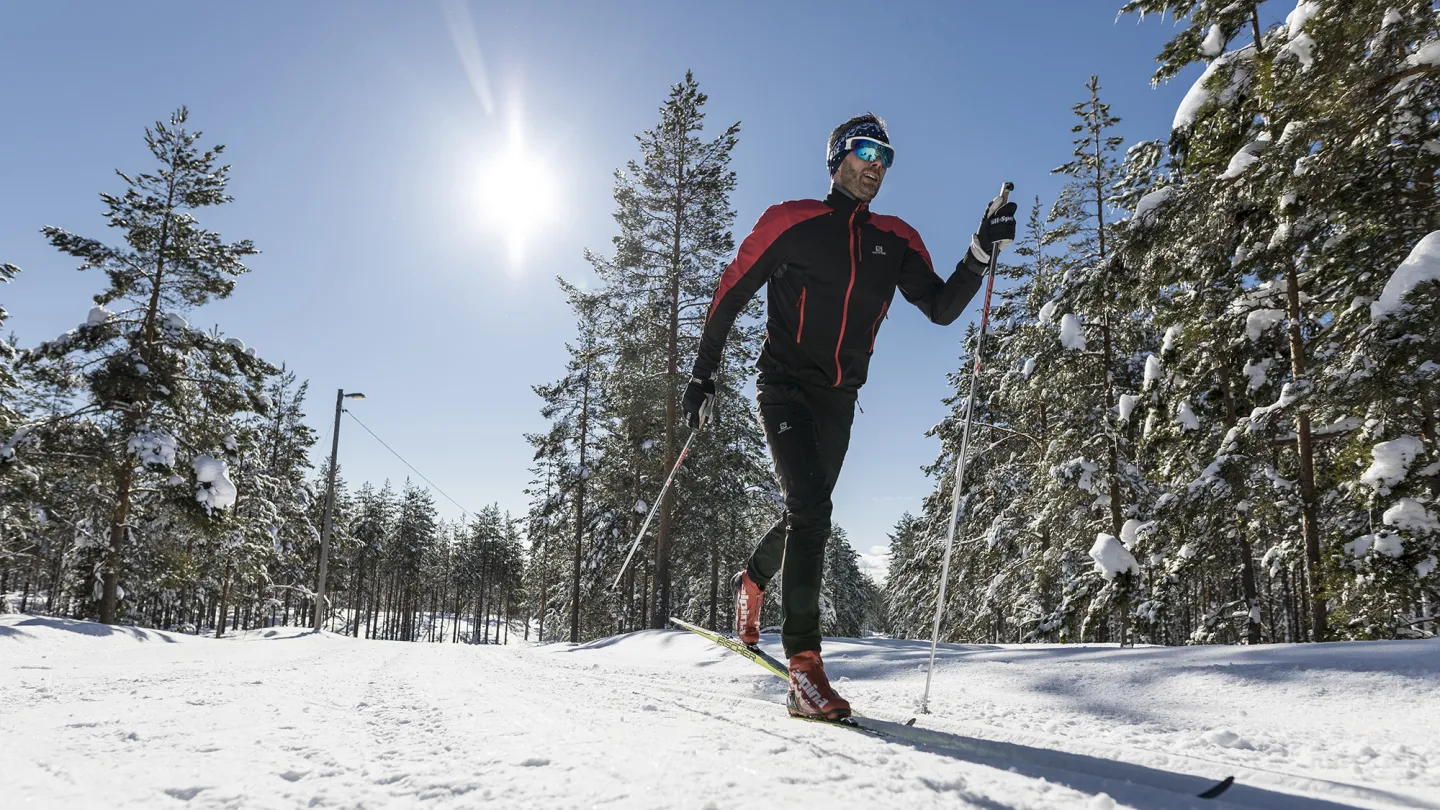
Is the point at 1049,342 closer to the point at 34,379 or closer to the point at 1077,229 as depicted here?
the point at 1077,229

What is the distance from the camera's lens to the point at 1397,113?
6195mm

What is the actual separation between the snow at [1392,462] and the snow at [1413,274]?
4.91ft

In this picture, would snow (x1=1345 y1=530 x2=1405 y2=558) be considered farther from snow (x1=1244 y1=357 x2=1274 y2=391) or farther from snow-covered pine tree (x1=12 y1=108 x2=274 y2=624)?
snow-covered pine tree (x1=12 y1=108 x2=274 y2=624)

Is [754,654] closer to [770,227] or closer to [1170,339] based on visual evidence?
[770,227]

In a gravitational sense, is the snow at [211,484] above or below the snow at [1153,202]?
below

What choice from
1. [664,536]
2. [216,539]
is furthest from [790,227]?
[216,539]

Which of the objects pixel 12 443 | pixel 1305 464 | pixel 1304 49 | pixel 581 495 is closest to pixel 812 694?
pixel 1304 49

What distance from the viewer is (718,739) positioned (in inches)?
79.1

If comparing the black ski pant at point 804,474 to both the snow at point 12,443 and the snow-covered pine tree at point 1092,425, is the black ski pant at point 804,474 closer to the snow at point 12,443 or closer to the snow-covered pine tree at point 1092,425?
the snow-covered pine tree at point 1092,425

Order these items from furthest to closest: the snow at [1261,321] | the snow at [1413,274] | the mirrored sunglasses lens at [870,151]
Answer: the snow at [1261,321], the snow at [1413,274], the mirrored sunglasses lens at [870,151]

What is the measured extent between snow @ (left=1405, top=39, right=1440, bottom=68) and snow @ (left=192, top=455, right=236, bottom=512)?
68.5 feet

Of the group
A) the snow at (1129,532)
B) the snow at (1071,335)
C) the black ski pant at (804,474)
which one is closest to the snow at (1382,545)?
the snow at (1129,532)

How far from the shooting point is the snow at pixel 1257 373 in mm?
9016

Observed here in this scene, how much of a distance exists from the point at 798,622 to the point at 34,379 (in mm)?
20700
